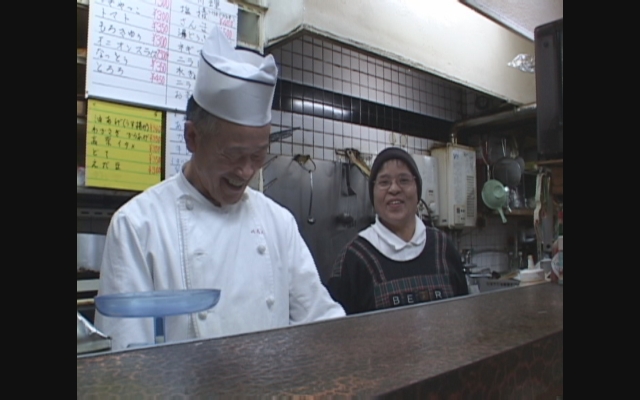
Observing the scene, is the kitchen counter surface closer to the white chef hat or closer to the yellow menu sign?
the white chef hat

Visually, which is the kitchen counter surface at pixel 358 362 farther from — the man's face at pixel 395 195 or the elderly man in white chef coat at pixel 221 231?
the man's face at pixel 395 195

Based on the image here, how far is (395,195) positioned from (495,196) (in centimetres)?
189

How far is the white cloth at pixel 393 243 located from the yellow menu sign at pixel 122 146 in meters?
0.78

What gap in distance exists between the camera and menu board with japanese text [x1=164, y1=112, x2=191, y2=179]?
1678 mm

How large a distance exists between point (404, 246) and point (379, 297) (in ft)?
0.69

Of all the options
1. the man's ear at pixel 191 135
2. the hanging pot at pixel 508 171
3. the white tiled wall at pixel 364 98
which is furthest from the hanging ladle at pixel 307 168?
the hanging pot at pixel 508 171

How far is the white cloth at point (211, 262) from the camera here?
1037 mm

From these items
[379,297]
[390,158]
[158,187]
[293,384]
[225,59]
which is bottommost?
[379,297]

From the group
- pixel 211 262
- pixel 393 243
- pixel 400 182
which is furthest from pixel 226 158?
pixel 400 182

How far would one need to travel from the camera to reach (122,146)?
1572 millimetres

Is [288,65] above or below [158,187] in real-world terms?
above
